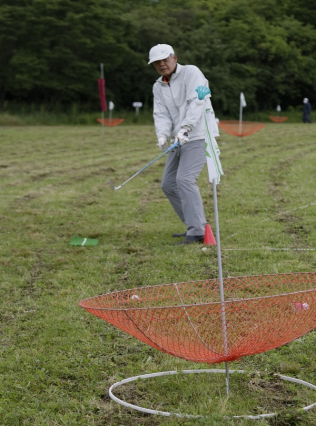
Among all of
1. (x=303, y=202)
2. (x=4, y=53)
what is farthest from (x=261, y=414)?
(x=4, y=53)

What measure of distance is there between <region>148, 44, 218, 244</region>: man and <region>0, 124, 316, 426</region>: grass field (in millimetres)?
413

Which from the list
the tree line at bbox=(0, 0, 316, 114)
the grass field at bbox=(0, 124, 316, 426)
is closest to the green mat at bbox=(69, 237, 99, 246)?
the grass field at bbox=(0, 124, 316, 426)

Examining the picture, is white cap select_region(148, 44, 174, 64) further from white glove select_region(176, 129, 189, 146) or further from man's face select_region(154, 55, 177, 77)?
white glove select_region(176, 129, 189, 146)

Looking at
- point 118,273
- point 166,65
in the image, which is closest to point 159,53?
point 166,65

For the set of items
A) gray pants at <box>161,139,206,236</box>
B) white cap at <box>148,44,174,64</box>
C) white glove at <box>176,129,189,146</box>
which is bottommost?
gray pants at <box>161,139,206,236</box>

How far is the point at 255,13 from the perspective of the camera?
47.6 meters

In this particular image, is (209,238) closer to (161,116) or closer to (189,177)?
(189,177)

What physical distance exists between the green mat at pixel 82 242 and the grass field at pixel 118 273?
0.08 meters

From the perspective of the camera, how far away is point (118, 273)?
551 cm

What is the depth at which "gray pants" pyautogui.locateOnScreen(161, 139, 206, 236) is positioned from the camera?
6.32 m

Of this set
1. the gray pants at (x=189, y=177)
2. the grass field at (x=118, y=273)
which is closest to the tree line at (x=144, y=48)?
the grass field at (x=118, y=273)

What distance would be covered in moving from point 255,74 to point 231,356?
4158 centimetres

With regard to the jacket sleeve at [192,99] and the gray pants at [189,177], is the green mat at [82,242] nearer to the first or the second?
the gray pants at [189,177]

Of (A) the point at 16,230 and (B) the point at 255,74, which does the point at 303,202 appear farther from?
(B) the point at 255,74
